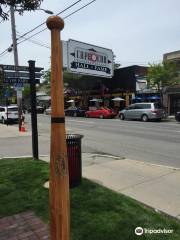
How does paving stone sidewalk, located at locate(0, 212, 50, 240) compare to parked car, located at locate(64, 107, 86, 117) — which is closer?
paving stone sidewalk, located at locate(0, 212, 50, 240)

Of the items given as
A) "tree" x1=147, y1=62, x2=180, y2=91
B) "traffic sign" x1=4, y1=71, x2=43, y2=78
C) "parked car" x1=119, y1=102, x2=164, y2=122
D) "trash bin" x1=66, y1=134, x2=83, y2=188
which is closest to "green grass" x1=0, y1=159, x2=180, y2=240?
"trash bin" x1=66, y1=134, x2=83, y2=188

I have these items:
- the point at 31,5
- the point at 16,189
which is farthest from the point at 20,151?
the point at 31,5

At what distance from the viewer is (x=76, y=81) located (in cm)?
4366

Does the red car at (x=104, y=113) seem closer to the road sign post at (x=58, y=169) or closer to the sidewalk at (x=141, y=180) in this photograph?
the sidewalk at (x=141, y=180)

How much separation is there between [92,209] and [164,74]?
1115 inches

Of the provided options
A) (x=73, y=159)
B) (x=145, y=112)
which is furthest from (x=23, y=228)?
(x=145, y=112)

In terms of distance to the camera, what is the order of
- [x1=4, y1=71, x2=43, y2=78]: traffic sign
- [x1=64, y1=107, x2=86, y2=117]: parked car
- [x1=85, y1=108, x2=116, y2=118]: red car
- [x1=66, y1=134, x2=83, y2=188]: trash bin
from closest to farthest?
[x1=66, y1=134, x2=83, y2=188]: trash bin
[x1=4, y1=71, x2=43, y2=78]: traffic sign
[x1=85, y1=108, x2=116, y2=118]: red car
[x1=64, y1=107, x2=86, y2=117]: parked car

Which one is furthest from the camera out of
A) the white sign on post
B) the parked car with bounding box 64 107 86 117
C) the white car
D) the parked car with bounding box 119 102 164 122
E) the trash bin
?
the parked car with bounding box 64 107 86 117

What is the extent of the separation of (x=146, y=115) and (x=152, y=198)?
925 inches

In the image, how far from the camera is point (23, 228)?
4250mm

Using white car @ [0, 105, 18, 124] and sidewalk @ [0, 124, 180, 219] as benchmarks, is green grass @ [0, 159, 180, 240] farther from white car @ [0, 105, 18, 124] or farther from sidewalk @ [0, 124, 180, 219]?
white car @ [0, 105, 18, 124]

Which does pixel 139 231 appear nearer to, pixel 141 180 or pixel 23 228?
pixel 23 228

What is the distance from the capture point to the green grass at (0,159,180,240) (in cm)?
404

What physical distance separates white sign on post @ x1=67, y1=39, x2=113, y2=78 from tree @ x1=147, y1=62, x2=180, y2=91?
8972 millimetres
